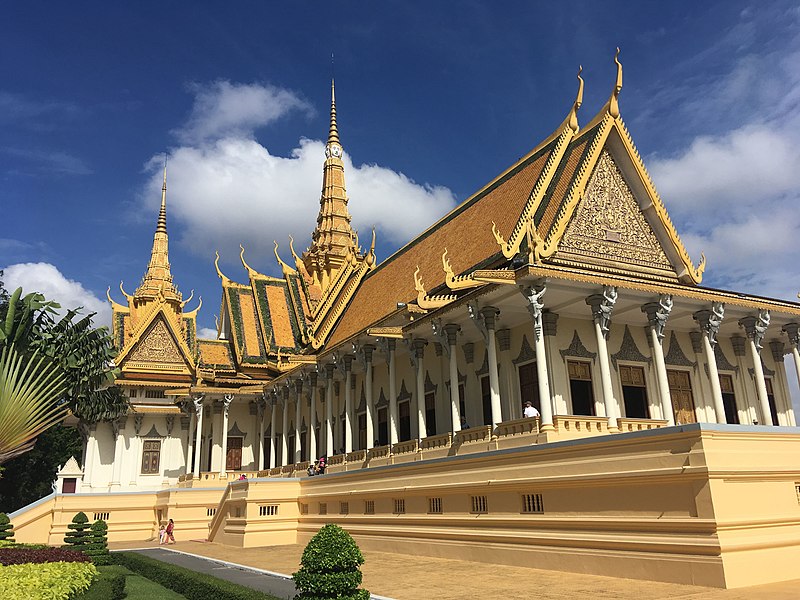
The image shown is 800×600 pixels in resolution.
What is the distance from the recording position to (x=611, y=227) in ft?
55.8

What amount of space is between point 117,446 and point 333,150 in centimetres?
2200

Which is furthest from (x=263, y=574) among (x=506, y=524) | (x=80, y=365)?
(x=80, y=365)

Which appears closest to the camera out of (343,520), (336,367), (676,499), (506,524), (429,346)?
(676,499)

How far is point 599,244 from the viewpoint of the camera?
1656cm

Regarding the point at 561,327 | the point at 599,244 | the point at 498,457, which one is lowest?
the point at 498,457

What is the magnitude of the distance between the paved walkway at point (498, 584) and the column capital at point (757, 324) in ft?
31.9

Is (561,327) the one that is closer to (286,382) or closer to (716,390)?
(716,390)

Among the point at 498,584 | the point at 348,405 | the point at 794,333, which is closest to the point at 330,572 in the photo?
the point at 498,584

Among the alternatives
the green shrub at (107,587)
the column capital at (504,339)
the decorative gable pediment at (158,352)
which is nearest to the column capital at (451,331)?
the column capital at (504,339)

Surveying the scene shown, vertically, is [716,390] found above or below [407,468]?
above

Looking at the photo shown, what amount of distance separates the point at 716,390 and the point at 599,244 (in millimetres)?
4337

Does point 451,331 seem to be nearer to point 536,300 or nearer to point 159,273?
point 536,300

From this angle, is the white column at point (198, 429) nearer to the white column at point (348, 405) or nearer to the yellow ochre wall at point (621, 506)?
the white column at point (348, 405)

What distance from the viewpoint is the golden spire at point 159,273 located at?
4544 cm
